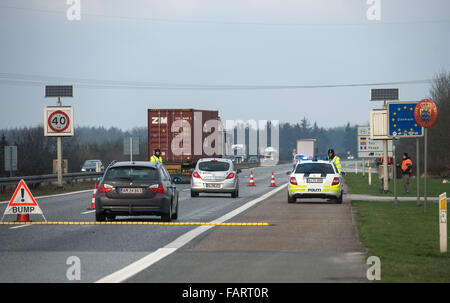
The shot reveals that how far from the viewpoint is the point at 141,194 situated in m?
18.7

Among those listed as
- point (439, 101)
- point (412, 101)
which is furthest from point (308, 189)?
point (439, 101)

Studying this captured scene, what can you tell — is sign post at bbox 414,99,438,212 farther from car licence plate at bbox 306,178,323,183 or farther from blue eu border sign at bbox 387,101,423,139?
car licence plate at bbox 306,178,323,183

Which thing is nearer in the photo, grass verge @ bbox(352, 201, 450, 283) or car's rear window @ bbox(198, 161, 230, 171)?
grass verge @ bbox(352, 201, 450, 283)

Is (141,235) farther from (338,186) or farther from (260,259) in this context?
(338,186)

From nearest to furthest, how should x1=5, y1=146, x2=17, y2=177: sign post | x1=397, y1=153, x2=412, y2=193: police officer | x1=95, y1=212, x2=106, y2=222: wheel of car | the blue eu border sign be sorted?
x1=95, y1=212, x2=106, y2=222: wheel of car, the blue eu border sign, x1=397, y1=153, x2=412, y2=193: police officer, x1=5, y1=146, x2=17, y2=177: sign post

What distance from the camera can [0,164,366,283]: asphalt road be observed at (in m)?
10.2

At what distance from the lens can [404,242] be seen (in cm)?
1463

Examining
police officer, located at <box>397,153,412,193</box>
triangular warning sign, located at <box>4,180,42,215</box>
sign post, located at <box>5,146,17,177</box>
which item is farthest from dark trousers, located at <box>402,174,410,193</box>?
triangular warning sign, located at <box>4,180,42,215</box>

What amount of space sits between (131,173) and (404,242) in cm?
701

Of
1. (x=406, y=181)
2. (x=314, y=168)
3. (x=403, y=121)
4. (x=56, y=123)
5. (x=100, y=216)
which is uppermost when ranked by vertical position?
(x=56, y=123)

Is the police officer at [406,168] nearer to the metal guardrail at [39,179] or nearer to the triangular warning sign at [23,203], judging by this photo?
the metal guardrail at [39,179]

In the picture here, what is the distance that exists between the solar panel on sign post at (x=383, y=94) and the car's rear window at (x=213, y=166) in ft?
37.8

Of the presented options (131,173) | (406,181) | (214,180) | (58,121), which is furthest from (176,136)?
(131,173)

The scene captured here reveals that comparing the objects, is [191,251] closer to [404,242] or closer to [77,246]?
[77,246]
